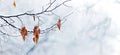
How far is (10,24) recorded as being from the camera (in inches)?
230

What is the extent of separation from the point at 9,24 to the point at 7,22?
0.31 ft

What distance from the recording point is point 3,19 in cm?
Answer: 575

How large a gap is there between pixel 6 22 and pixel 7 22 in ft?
0.09

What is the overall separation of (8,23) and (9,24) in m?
0.05

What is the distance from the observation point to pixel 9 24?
19.1 ft

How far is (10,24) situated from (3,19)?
0.76ft

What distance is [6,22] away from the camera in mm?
5766

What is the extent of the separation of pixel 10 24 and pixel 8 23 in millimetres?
73

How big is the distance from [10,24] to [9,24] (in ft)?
0.09
